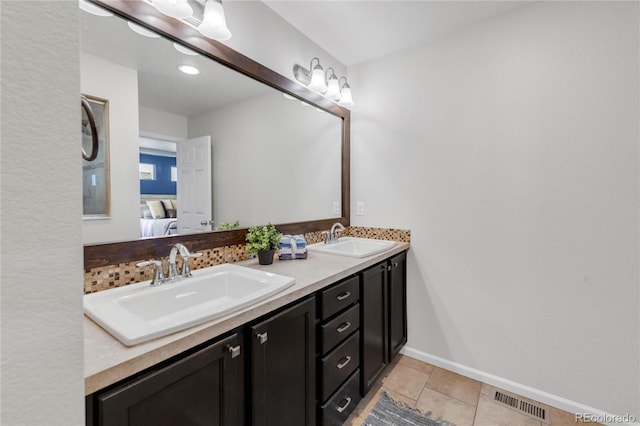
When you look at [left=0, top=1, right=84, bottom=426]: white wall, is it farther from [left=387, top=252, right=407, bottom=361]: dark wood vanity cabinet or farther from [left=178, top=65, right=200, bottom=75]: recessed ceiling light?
[left=387, top=252, right=407, bottom=361]: dark wood vanity cabinet

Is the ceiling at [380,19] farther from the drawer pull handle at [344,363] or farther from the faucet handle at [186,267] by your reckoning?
the drawer pull handle at [344,363]

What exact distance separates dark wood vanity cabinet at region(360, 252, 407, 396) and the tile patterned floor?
131 mm

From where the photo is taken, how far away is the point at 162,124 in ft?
4.37

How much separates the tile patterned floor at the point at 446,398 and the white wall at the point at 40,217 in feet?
5.26

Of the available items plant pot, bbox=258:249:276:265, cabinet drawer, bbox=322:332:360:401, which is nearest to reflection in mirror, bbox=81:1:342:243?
plant pot, bbox=258:249:276:265

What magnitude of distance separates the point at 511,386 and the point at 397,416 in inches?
33.5

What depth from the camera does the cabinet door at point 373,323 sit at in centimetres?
169

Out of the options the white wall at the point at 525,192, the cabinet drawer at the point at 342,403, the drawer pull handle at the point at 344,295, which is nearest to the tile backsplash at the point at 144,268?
the white wall at the point at 525,192

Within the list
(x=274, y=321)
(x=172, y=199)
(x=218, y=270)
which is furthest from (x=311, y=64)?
(x=274, y=321)

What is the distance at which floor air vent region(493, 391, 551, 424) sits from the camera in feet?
5.45

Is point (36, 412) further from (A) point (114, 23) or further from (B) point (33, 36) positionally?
(A) point (114, 23)

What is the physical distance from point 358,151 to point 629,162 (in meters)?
1.67

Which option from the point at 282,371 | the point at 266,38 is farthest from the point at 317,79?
the point at 282,371

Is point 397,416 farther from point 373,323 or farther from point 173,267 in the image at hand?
point 173,267
